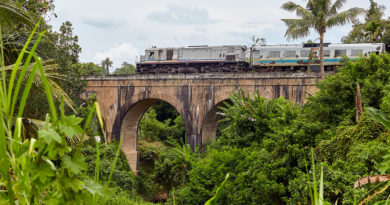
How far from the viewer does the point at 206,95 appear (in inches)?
744

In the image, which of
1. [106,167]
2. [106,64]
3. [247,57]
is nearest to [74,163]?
[106,167]

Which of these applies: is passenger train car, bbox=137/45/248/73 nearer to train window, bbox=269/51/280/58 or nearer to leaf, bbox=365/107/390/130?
train window, bbox=269/51/280/58

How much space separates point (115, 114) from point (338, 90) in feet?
43.9

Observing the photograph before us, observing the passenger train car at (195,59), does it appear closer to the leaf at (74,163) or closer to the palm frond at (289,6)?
the palm frond at (289,6)

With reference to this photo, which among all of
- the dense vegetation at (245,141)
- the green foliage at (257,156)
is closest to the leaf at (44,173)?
the dense vegetation at (245,141)

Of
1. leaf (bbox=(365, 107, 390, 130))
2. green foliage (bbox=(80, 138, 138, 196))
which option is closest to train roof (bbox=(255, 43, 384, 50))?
green foliage (bbox=(80, 138, 138, 196))

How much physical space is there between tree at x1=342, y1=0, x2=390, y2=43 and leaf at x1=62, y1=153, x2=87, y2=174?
23.2 metres

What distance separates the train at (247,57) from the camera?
20906 mm

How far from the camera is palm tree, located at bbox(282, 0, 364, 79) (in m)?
14.1

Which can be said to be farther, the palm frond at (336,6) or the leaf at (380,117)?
the palm frond at (336,6)

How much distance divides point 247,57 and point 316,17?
10313mm

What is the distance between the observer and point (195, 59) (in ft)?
78.9

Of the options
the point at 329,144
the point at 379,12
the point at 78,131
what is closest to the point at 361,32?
the point at 379,12

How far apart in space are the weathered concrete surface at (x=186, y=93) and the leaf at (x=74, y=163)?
1522cm
